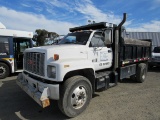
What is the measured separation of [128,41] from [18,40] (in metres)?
7.02

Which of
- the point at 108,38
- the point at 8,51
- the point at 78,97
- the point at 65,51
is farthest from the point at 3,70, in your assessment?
the point at 108,38

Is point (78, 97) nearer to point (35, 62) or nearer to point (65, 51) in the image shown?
point (65, 51)

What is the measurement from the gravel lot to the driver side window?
1872mm

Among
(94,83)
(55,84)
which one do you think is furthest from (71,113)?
(94,83)

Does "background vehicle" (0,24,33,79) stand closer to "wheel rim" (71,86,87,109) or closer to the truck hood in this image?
the truck hood

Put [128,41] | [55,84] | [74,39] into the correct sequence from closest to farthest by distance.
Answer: [55,84], [74,39], [128,41]

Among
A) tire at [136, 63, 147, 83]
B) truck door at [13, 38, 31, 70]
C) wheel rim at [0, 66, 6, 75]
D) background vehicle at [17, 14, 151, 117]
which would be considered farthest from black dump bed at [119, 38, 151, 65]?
truck door at [13, 38, 31, 70]

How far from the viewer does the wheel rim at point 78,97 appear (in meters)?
4.12

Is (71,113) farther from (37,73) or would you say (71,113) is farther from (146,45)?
(146,45)

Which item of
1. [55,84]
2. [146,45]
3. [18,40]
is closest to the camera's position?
[55,84]

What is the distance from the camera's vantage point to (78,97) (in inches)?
167

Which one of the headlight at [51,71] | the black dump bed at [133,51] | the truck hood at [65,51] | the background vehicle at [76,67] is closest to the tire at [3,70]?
the background vehicle at [76,67]

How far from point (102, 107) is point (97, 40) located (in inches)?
86.0

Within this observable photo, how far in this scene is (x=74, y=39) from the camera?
17.9 feet
